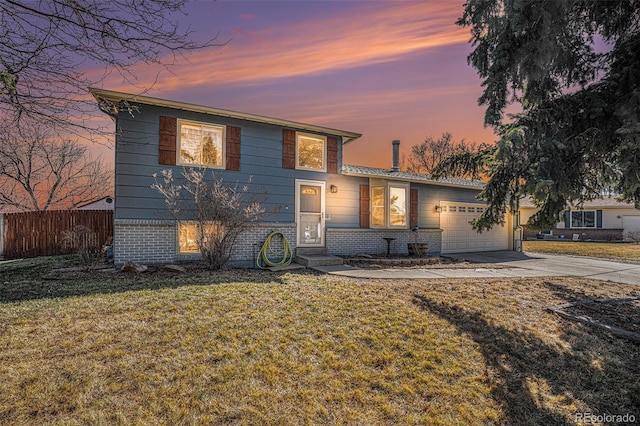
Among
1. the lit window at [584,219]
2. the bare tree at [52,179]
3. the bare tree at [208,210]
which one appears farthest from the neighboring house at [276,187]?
the lit window at [584,219]

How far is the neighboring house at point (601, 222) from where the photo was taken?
21.5 metres

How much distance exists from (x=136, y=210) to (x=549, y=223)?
9289 millimetres

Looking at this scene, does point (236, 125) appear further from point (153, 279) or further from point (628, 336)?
point (628, 336)

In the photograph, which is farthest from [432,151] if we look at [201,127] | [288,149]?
[201,127]

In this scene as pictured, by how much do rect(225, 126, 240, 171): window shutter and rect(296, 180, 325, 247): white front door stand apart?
78.7 inches

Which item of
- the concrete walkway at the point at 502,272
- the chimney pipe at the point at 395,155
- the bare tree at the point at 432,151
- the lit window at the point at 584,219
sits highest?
the bare tree at the point at 432,151

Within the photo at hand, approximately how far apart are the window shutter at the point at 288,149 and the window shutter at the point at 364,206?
284 cm

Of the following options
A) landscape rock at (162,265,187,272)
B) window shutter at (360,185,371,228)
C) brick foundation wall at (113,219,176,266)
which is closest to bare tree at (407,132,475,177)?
window shutter at (360,185,371,228)

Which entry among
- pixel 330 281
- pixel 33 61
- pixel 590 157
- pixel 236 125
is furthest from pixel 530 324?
pixel 236 125

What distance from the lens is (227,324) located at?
4.00 m

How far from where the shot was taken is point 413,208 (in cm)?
1201

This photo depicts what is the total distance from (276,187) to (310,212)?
144 centimetres

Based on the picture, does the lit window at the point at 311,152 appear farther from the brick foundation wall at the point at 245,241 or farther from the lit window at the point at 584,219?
the lit window at the point at 584,219

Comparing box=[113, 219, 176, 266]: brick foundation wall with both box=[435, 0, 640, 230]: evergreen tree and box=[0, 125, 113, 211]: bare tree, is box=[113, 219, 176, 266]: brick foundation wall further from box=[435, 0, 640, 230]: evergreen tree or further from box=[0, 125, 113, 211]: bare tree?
box=[0, 125, 113, 211]: bare tree
